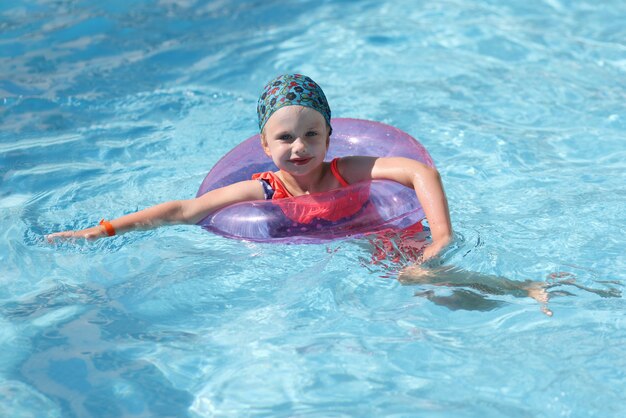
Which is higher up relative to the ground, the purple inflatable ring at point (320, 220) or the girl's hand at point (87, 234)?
the girl's hand at point (87, 234)

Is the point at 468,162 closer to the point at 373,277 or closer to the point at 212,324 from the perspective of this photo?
the point at 373,277

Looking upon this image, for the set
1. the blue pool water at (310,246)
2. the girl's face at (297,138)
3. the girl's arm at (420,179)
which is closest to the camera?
the blue pool water at (310,246)

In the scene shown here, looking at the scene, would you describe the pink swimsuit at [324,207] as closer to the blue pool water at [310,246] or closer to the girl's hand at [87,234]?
the blue pool water at [310,246]

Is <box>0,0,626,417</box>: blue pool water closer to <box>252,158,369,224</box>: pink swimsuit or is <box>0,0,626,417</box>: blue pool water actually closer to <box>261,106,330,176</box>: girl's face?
<box>252,158,369,224</box>: pink swimsuit

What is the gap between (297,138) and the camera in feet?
13.9

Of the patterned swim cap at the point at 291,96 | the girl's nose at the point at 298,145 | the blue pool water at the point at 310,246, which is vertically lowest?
the blue pool water at the point at 310,246

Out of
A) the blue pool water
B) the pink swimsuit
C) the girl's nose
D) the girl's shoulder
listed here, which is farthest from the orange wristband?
the girl's shoulder

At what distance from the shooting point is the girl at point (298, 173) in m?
4.10

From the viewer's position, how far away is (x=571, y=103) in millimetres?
6621

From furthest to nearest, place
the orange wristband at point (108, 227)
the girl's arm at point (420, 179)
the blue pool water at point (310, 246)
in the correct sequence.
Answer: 1. the orange wristband at point (108, 227)
2. the girl's arm at point (420, 179)
3. the blue pool water at point (310, 246)

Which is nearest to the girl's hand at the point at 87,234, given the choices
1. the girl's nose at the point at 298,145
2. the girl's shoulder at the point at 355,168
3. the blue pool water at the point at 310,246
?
the blue pool water at the point at 310,246

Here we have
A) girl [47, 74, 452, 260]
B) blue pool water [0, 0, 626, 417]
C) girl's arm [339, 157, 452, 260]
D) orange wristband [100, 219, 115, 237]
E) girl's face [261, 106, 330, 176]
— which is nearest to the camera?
blue pool water [0, 0, 626, 417]

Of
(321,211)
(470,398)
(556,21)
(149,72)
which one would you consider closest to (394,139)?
(321,211)

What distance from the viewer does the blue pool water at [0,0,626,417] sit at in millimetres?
3529
